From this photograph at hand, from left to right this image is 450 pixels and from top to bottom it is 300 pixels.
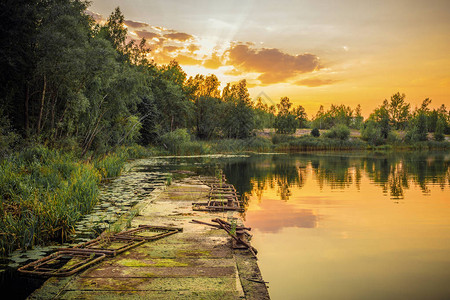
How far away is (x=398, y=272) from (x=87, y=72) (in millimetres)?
18243

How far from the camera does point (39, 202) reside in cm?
730

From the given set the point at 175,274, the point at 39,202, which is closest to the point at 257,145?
the point at 39,202

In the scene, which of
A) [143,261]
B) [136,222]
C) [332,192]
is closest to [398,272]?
[143,261]

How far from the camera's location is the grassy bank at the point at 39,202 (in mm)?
6312

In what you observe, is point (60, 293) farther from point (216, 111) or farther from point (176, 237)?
point (216, 111)

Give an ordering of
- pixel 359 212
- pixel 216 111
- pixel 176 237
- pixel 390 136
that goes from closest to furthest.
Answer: pixel 176 237 < pixel 359 212 < pixel 216 111 < pixel 390 136

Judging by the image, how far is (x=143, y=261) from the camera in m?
5.12

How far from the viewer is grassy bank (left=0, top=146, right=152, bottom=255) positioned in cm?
631

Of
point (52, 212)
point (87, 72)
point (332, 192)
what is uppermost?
point (87, 72)

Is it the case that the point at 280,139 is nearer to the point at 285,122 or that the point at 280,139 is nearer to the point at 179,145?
the point at 285,122

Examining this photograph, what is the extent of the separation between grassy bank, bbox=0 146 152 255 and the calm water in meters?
4.47

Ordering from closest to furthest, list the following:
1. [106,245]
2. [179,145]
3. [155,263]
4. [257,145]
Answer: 1. [155,263]
2. [106,245]
3. [179,145]
4. [257,145]

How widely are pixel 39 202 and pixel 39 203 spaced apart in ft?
0.55

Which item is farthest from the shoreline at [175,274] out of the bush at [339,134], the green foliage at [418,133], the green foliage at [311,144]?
the green foliage at [418,133]
